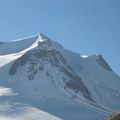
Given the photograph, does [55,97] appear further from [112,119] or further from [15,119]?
[112,119]

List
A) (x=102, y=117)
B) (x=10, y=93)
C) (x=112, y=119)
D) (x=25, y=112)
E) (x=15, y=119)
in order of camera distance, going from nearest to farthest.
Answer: (x=112, y=119) < (x=15, y=119) < (x=25, y=112) < (x=102, y=117) < (x=10, y=93)

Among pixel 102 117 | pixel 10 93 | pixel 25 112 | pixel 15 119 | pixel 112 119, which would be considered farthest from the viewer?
pixel 10 93

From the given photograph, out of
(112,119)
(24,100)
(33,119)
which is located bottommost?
(112,119)

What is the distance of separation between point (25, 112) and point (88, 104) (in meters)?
39.6

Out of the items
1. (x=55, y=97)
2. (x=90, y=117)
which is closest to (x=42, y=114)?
(x=90, y=117)

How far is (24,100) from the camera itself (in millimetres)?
183750

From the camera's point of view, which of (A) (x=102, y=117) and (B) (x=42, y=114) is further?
(A) (x=102, y=117)

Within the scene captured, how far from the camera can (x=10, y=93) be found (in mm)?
188750

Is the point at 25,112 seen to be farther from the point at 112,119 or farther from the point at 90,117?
the point at 112,119

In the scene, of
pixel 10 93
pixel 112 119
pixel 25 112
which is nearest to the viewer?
pixel 112 119

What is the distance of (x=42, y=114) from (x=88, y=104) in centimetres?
3819

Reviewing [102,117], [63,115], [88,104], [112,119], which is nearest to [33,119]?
[63,115]

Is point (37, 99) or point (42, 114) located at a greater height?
point (37, 99)

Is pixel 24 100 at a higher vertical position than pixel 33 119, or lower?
higher
